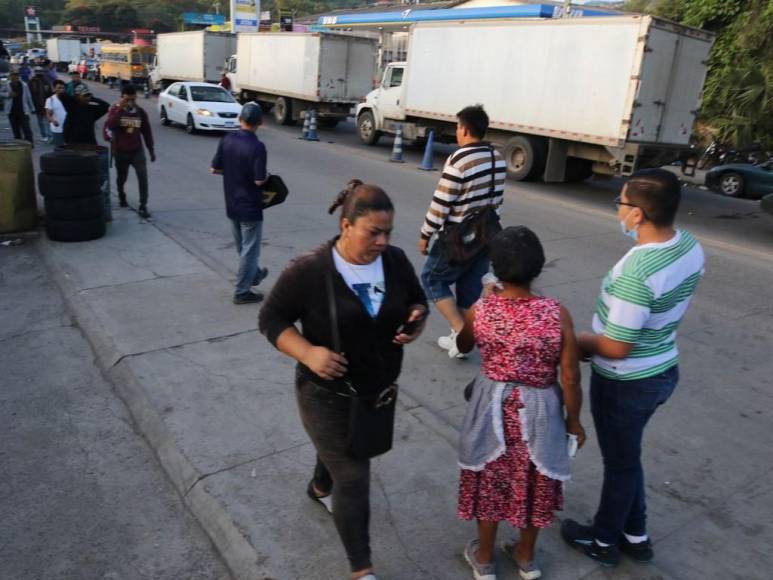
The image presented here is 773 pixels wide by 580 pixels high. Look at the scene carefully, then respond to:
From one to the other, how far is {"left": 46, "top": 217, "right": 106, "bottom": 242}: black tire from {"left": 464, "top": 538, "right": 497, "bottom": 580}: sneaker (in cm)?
650

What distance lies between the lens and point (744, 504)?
3576 millimetres

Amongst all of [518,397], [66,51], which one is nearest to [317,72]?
[518,397]

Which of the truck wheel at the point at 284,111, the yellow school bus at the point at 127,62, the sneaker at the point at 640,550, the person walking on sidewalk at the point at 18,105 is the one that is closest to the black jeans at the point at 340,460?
the sneaker at the point at 640,550

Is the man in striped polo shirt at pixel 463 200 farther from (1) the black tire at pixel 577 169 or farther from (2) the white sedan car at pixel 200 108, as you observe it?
(2) the white sedan car at pixel 200 108

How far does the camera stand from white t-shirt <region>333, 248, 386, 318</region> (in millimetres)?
2449

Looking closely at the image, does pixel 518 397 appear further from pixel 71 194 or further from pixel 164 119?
pixel 164 119

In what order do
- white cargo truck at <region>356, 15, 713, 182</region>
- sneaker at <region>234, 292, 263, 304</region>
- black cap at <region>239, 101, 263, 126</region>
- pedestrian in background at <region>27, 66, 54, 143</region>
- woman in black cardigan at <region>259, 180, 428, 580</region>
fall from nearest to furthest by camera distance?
woman in black cardigan at <region>259, 180, 428, 580</region> < black cap at <region>239, 101, 263, 126</region> < sneaker at <region>234, 292, 263, 304</region> < white cargo truck at <region>356, 15, 713, 182</region> < pedestrian in background at <region>27, 66, 54, 143</region>

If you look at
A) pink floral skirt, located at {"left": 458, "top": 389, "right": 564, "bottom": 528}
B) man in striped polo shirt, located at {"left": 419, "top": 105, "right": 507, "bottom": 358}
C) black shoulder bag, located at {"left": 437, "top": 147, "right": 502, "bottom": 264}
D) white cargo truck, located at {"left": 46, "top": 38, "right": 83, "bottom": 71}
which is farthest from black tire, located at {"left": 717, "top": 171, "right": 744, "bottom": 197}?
white cargo truck, located at {"left": 46, "top": 38, "right": 83, "bottom": 71}

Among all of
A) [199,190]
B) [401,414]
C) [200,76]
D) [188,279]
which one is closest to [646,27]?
[199,190]

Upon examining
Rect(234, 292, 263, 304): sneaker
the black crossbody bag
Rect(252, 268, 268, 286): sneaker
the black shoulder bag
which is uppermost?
the black shoulder bag

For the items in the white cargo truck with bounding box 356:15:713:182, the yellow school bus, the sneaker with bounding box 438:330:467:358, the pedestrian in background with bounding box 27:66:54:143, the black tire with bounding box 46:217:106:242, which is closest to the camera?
the sneaker with bounding box 438:330:467:358

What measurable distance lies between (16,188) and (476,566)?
735cm

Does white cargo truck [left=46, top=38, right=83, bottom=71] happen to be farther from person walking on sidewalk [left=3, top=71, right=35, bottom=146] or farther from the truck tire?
the truck tire

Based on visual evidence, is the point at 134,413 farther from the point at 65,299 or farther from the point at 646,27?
the point at 646,27
